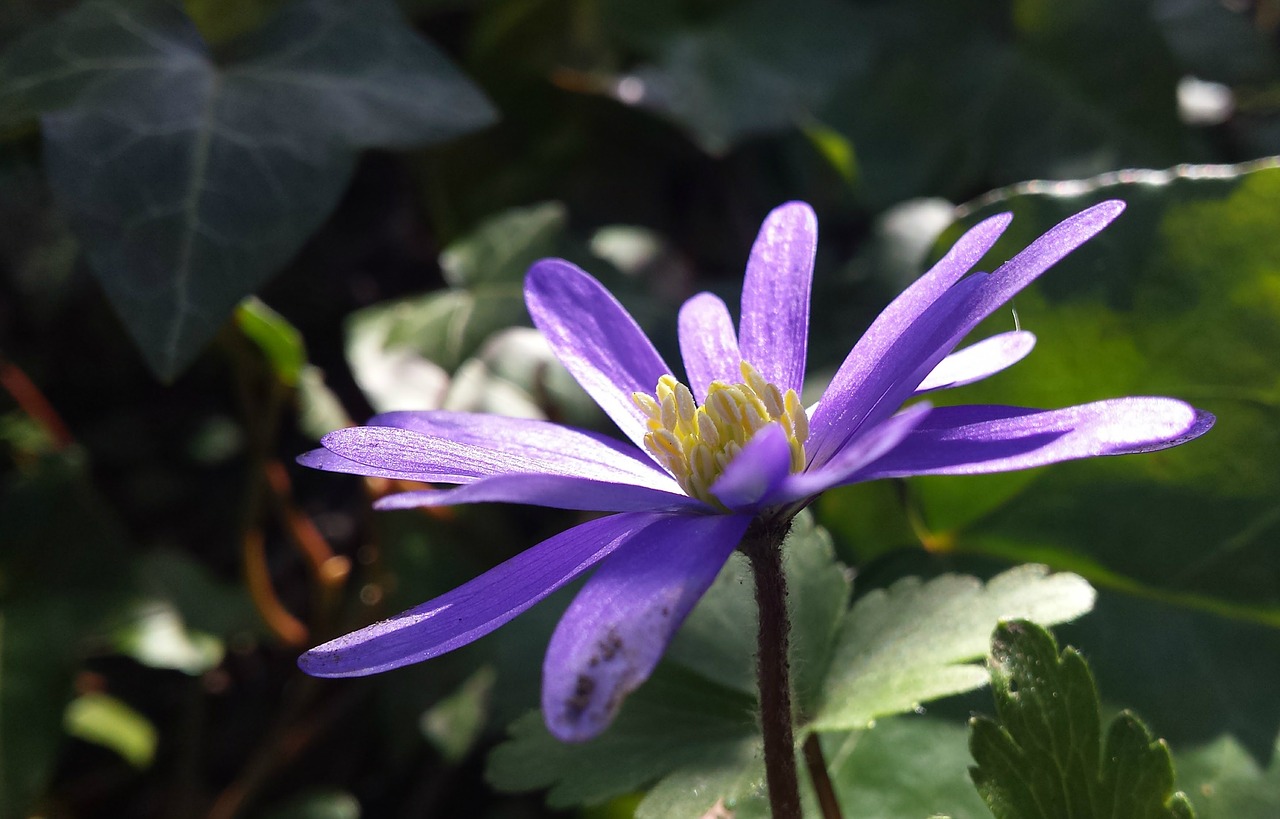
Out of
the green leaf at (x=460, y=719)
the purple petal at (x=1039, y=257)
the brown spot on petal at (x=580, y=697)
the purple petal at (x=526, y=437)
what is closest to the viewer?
the brown spot on petal at (x=580, y=697)

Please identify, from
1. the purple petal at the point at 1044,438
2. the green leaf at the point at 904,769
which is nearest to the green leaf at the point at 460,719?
the green leaf at the point at 904,769

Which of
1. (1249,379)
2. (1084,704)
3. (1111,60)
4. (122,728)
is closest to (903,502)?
(1249,379)

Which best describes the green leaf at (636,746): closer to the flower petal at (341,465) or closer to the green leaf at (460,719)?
the flower petal at (341,465)

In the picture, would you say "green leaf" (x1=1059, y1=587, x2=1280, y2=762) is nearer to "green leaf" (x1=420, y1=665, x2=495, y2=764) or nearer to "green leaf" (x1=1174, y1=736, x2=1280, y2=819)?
"green leaf" (x1=1174, y1=736, x2=1280, y2=819)

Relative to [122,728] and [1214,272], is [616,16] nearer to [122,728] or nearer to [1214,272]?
[1214,272]

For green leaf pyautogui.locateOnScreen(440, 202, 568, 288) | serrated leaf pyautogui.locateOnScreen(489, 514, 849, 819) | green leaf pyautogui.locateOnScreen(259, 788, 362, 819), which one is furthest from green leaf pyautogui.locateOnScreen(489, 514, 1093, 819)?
green leaf pyautogui.locateOnScreen(440, 202, 568, 288)

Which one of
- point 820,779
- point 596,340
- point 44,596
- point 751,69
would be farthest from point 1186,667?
point 44,596
